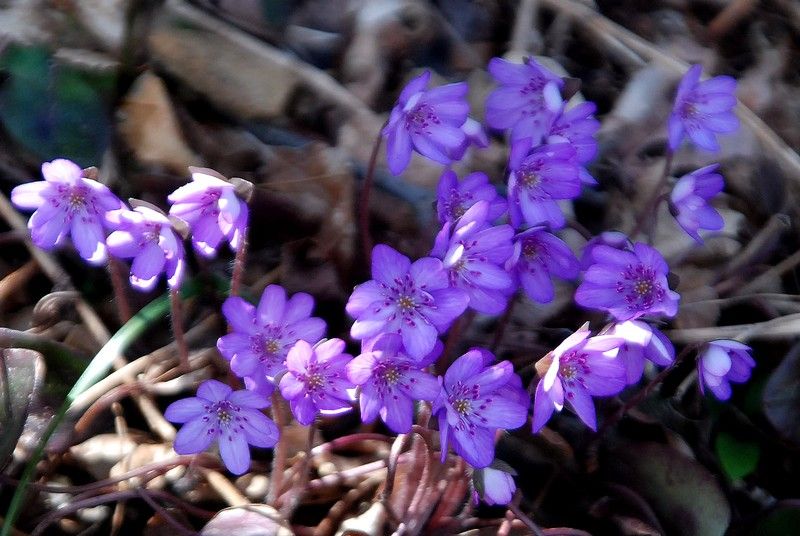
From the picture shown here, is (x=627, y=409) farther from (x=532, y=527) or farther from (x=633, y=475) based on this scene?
(x=532, y=527)

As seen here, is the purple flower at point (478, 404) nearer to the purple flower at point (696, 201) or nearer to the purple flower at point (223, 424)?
the purple flower at point (223, 424)

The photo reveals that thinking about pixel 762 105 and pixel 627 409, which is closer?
pixel 627 409

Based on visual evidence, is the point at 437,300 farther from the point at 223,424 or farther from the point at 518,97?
the point at 518,97

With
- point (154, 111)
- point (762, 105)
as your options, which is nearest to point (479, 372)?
point (154, 111)

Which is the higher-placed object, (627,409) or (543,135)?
(543,135)

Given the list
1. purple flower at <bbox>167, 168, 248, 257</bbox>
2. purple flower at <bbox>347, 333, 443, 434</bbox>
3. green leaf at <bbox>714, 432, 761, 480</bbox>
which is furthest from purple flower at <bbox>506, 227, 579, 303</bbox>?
green leaf at <bbox>714, 432, 761, 480</bbox>
